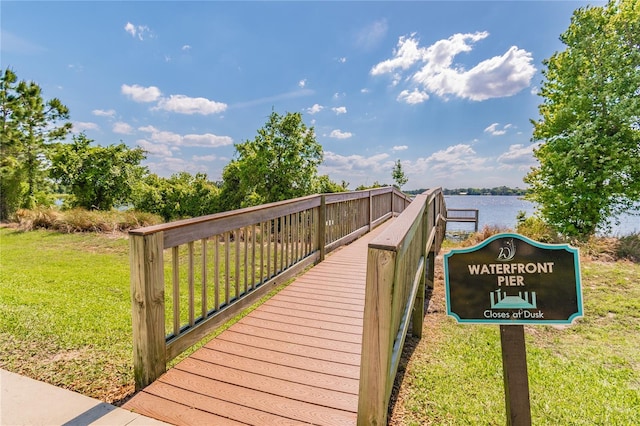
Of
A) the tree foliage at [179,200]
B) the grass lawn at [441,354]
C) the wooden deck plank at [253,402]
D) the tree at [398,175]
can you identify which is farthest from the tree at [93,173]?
the tree at [398,175]

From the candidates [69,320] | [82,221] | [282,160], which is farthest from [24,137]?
[69,320]

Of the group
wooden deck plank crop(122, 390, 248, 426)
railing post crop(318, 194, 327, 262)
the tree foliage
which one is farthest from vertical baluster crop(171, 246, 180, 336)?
the tree foliage

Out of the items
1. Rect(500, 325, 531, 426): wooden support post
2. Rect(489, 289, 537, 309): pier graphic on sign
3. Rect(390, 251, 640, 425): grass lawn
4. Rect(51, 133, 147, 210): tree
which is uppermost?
Rect(51, 133, 147, 210): tree

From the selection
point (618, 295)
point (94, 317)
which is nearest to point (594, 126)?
point (618, 295)

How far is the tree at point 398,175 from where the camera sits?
3328cm

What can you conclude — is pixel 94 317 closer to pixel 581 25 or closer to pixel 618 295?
pixel 618 295

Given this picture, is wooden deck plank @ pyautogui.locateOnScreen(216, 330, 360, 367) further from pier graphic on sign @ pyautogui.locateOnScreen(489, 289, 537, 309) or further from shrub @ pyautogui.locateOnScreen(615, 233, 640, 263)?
shrub @ pyautogui.locateOnScreen(615, 233, 640, 263)

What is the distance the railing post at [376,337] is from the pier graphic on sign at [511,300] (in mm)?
506

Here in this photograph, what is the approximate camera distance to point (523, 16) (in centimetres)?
888

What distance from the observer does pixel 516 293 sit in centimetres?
152

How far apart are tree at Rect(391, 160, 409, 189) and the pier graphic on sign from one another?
32.7 metres

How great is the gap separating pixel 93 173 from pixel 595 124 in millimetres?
17333

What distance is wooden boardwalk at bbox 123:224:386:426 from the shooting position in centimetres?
189

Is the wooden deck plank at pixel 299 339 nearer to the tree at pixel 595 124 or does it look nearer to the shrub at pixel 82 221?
the shrub at pixel 82 221
